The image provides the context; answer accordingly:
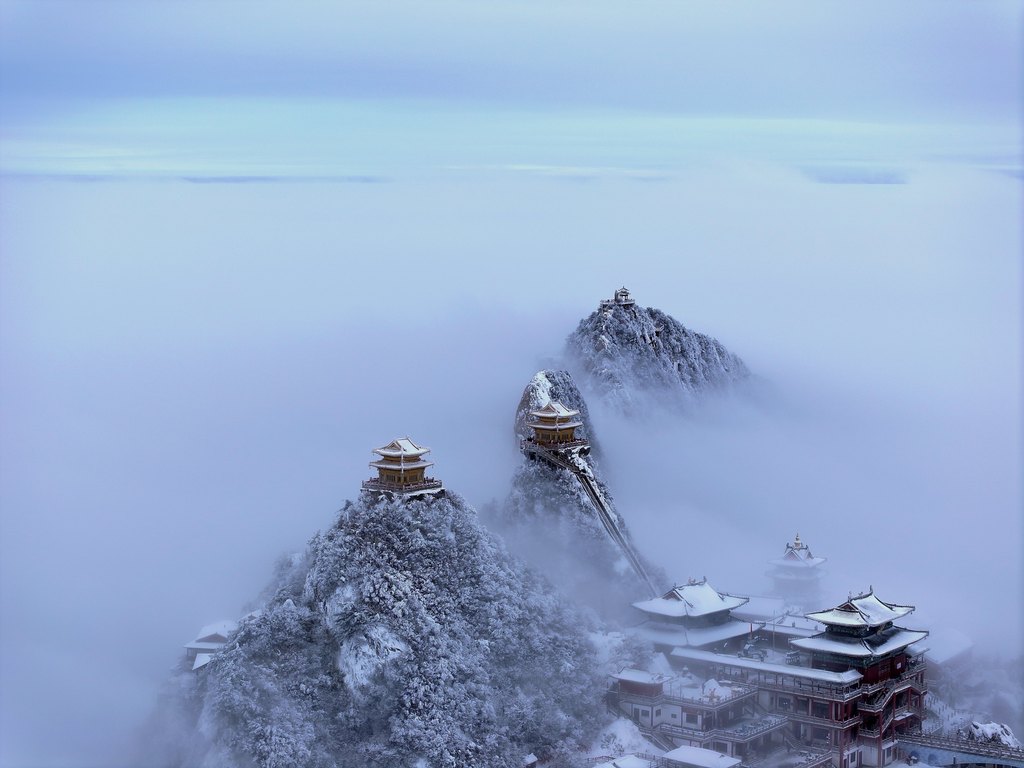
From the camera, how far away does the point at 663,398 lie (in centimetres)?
6391

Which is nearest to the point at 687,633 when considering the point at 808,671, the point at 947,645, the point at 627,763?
the point at 808,671

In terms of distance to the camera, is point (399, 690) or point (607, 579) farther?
point (607, 579)

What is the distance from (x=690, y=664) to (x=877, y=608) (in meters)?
5.35

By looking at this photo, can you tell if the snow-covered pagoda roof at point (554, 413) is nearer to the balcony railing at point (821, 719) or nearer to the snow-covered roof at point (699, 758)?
the balcony railing at point (821, 719)

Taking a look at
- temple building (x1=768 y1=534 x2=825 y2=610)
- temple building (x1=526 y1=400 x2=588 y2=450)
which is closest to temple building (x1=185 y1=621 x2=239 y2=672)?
temple building (x1=526 y1=400 x2=588 y2=450)

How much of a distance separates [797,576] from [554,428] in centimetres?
980

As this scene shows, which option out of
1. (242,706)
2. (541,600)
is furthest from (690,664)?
(242,706)

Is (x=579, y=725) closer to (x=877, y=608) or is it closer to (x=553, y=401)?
(x=877, y=608)

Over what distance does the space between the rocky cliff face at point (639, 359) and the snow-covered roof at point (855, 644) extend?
59.2 ft

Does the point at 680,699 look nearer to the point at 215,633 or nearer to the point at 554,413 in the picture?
the point at 554,413

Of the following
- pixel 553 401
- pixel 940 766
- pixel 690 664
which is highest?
pixel 553 401

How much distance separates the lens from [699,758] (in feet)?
131

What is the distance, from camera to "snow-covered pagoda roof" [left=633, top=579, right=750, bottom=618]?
46.0 m

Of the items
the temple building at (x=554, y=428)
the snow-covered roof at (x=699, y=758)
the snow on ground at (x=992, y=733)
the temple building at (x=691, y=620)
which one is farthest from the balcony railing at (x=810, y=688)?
the temple building at (x=554, y=428)
